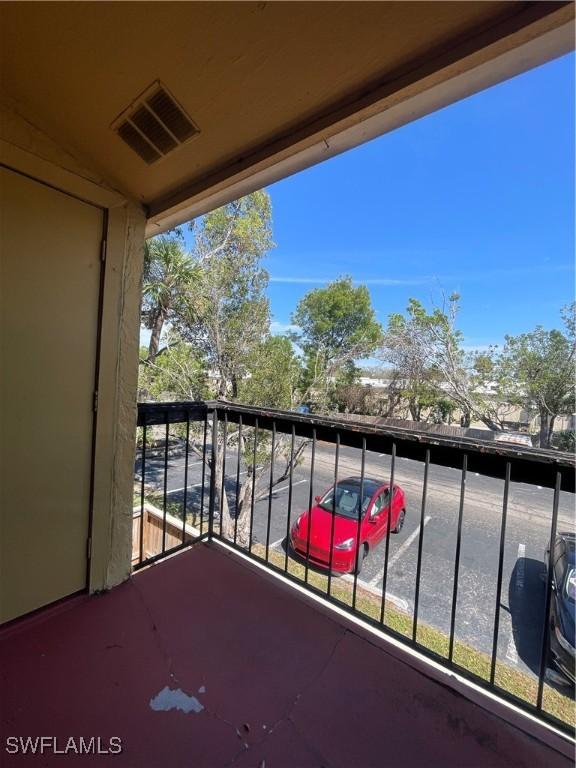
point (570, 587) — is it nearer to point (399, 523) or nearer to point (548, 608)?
point (548, 608)

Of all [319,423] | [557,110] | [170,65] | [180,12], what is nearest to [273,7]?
[180,12]

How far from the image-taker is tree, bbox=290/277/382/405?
9.35 metres

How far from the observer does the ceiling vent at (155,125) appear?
106 centimetres

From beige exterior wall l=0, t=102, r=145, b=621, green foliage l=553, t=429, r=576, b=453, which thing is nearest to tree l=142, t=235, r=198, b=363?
beige exterior wall l=0, t=102, r=145, b=621

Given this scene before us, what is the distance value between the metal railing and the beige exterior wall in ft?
0.85

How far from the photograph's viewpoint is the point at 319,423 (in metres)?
1.53

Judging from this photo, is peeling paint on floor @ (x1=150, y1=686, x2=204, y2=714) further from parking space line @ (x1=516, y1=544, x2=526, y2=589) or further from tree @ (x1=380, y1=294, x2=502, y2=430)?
tree @ (x1=380, y1=294, x2=502, y2=430)

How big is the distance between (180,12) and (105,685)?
6.35 feet

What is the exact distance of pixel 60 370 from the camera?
53.9 inches

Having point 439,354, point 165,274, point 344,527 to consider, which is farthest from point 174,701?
point 439,354

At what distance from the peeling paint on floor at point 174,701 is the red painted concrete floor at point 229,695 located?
0.6 inches

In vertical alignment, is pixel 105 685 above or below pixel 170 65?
below

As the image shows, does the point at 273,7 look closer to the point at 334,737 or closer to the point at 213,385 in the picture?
the point at 334,737

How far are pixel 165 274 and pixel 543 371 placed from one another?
34.2 feet
